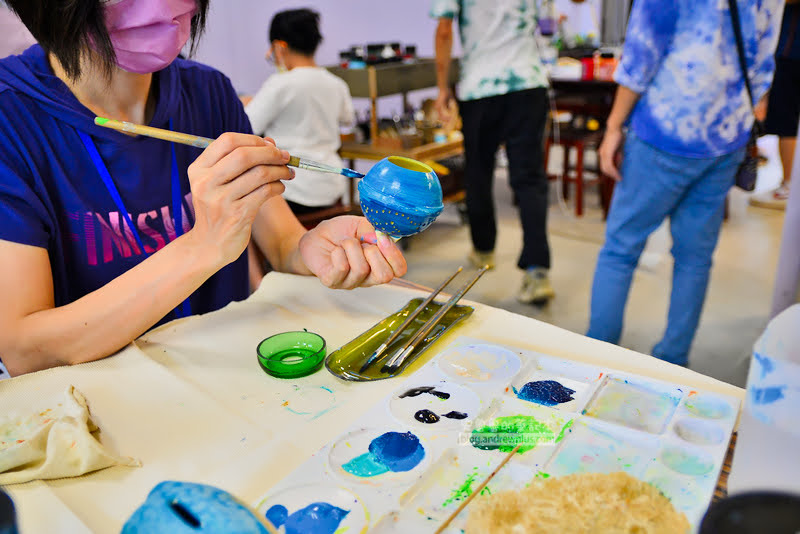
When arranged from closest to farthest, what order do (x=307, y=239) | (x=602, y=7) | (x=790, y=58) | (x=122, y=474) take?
(x=122, y=474), (x=307, y=239), (x=790, y=58), (x=602, y=7)

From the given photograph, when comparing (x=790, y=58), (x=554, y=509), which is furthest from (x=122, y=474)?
(x=790, y=58)

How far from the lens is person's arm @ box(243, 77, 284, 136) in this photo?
8.58 ft

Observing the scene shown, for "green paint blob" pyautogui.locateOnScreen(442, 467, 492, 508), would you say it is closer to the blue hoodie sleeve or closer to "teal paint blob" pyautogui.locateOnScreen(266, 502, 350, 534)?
"teal paint blob" pyautogui.locateOnScreen(266, 502, 350, 534)

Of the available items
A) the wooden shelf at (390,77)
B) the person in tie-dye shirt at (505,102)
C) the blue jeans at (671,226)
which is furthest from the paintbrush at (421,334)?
the wooden shelf at (390,77)

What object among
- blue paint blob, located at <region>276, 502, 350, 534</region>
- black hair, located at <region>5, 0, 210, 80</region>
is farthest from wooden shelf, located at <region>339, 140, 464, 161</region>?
blue paint blob, located at <region>276, 502, 350, 534</region>

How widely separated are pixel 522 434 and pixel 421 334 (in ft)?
0.86

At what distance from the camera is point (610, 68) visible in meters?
3.74

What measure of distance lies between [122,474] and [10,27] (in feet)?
4.65

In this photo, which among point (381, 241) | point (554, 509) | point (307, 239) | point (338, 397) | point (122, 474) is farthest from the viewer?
point (307, 239)

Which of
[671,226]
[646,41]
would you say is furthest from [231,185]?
[671,226]

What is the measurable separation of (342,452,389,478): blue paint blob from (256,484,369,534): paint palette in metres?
0.03

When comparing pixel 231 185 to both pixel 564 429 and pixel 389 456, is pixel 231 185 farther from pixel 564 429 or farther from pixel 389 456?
pixel 564 429

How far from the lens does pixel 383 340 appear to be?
3.20 feet

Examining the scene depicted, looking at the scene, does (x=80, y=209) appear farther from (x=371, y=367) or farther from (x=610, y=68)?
(x=610, y=68)
